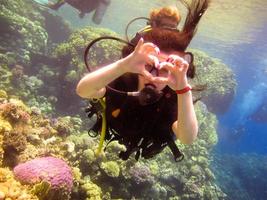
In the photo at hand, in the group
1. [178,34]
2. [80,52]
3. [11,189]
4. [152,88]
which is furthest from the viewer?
[80,52]

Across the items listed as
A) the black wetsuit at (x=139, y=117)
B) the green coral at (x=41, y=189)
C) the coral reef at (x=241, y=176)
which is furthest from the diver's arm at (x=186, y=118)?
the coral reef at (x=241, y=176)

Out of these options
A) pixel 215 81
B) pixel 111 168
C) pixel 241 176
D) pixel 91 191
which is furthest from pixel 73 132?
pixel 241 176

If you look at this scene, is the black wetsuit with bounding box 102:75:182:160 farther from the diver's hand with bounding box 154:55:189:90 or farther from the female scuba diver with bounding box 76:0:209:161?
the diver's hand with bounding box 154:55:189:90

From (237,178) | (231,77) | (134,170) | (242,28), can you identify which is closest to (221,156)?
(237,178)

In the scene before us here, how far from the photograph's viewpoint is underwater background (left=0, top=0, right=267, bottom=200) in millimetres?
5551

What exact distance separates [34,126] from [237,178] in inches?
772

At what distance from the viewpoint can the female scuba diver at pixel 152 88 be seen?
231 cm

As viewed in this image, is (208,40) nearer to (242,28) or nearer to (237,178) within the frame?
(242,28)

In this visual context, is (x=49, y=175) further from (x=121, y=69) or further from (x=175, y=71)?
(x=175, y=71)

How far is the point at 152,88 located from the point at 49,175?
9.92 ft

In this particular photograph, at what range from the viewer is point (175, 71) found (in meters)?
2.32

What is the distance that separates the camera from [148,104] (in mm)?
2959

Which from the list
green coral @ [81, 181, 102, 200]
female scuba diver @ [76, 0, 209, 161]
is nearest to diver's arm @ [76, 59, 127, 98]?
female scuba diver @ [76, 0, 209, 161]

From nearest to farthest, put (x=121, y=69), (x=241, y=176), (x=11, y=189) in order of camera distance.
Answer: (x=121, y=69), (x=11, y=189), (x=241, y=176)
